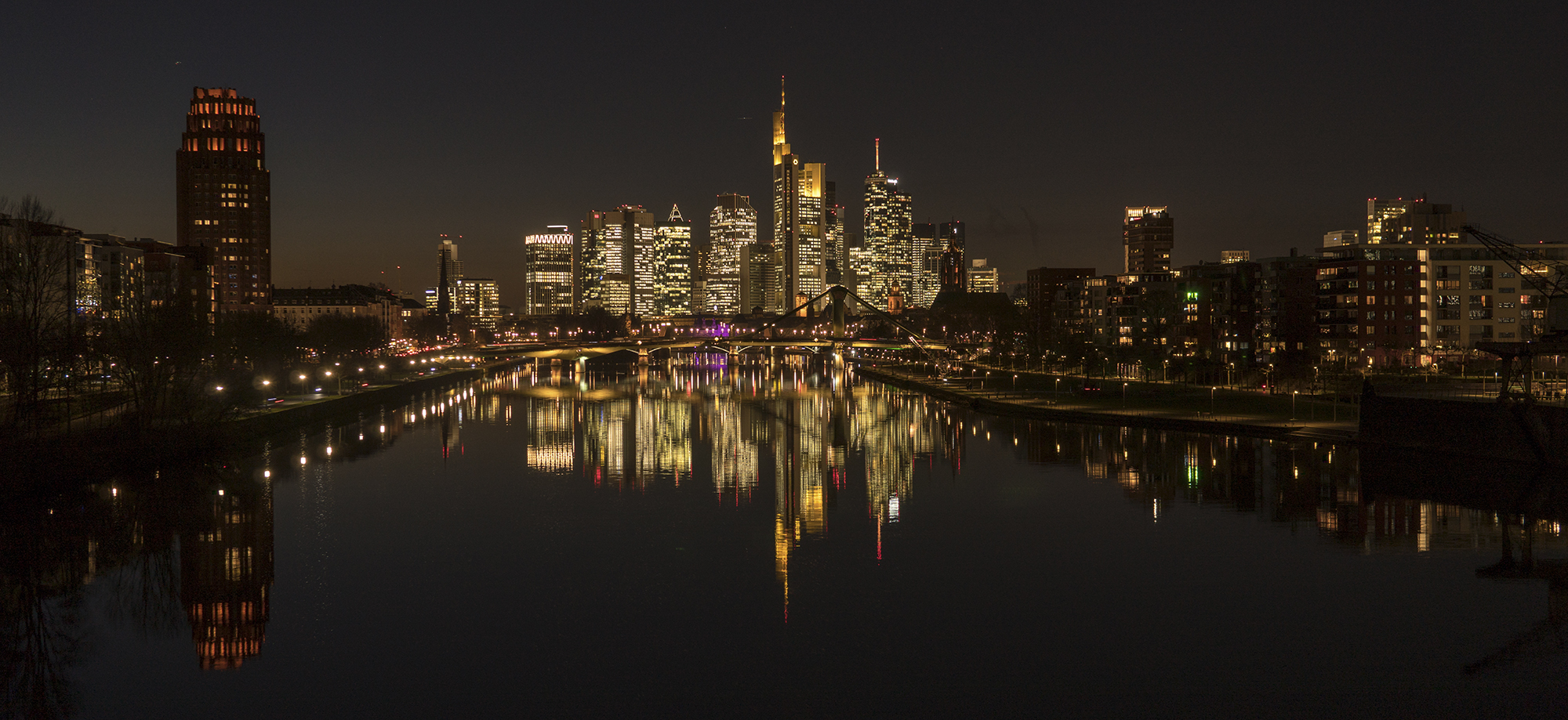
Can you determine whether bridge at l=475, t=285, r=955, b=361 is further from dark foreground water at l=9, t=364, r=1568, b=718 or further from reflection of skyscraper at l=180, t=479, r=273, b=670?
reflection of skyscraper at l=180, t=479, r=273, b=670

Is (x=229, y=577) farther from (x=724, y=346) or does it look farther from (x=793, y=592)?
(x=724, y=346)

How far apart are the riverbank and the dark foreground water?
4.89 m

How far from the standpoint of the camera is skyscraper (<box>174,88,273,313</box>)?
433 ft

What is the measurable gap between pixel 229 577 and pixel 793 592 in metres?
8.41

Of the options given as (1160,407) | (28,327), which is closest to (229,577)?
(28,327)

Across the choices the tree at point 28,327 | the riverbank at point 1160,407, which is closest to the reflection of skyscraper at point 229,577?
the tree at point 28,327

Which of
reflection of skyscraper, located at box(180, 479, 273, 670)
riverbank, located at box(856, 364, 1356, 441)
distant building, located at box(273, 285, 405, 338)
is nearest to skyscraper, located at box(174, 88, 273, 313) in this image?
distant building, located at box(273, 285, 405, 338)

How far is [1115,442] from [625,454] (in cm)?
1483

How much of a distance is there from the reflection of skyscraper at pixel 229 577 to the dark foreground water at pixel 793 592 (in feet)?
0.27

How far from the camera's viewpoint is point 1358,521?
21.0 metres

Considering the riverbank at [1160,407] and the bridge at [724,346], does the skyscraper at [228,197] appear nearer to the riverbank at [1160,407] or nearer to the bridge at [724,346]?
the bridge at [724,346]

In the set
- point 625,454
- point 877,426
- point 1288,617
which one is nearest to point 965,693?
point 1288,617

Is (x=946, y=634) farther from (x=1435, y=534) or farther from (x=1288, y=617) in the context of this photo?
(x=1435, y=534)

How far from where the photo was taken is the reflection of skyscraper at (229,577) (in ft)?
44.8
